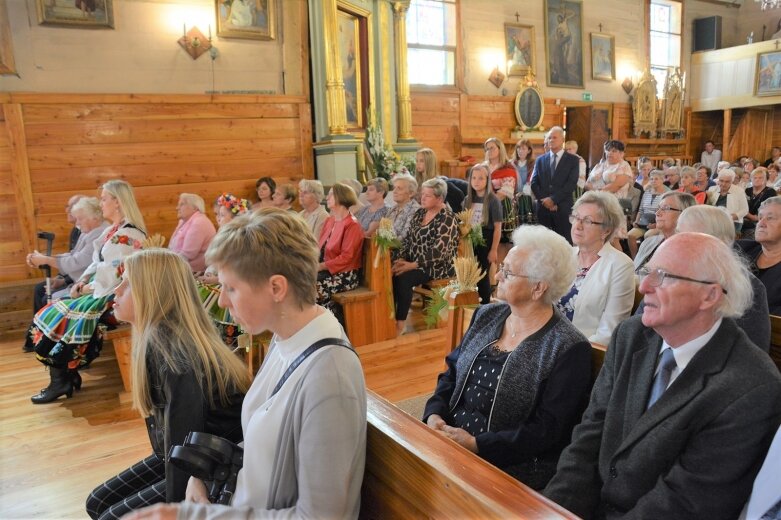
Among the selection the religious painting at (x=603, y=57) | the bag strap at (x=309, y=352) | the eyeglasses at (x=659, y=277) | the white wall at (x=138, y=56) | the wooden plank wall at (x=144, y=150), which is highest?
the religious painting at (x=603, y=57)

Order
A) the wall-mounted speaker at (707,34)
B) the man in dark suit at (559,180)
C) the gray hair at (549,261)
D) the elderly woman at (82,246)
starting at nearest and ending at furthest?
the gray hair at (549,261), the elderly woman at (82,246), the man in dark suit at (559,180), the wall-mounted speaker at (707,34)

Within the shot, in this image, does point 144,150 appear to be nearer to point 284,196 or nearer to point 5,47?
point 5,47

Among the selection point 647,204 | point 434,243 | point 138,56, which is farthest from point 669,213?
point 138,56

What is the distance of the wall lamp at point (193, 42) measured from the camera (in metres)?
6.56

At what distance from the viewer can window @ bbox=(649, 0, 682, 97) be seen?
45.5 feet

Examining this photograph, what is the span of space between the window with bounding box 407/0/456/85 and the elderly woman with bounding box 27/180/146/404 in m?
7.41

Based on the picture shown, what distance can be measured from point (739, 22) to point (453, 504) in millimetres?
18113

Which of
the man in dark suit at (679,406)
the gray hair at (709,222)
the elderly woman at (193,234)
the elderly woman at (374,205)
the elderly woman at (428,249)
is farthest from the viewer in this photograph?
the elderly woman at (374,205)

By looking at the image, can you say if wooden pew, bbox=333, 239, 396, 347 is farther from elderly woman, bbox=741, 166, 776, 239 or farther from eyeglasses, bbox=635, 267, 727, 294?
elderly woman, bbox=741, 166, 776, 239

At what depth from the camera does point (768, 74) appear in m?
13.3

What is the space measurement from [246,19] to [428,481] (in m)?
6.97

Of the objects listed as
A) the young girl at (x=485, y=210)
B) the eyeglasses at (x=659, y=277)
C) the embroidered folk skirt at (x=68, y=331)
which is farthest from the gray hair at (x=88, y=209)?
the eyeglasses at (x=659, y=277)

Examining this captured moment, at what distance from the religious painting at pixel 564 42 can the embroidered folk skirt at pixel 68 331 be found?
34.6 feet

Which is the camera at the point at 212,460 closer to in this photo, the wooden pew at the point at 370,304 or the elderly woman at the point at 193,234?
the wooden pew at the point at 370,304
